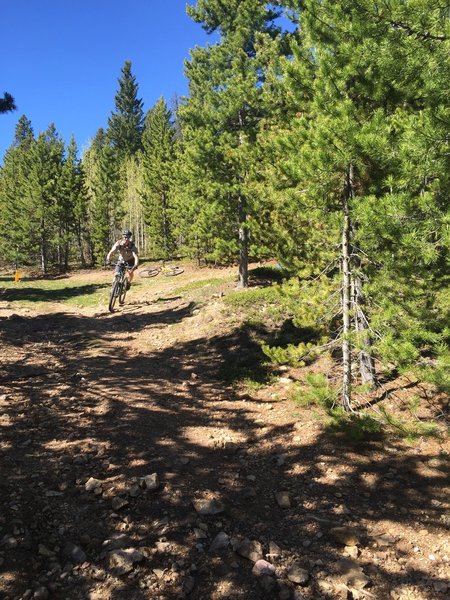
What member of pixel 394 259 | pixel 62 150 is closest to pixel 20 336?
pixel 394 259

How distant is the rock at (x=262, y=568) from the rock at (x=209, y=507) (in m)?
0.77

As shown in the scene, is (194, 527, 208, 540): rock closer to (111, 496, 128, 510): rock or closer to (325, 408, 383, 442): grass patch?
(111, 496, 128, 510): rock

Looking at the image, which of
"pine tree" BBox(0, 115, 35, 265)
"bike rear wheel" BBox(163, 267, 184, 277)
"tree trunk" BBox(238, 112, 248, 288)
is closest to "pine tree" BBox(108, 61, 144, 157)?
"pine tree" BBox(0, 115, 35, 265)

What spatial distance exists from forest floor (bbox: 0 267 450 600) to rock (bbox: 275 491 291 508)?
30 millimetres

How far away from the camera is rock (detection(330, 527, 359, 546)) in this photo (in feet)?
12.7

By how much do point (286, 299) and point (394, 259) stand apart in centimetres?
173

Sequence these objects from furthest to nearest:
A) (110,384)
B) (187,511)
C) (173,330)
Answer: (173,330), (110,384), (187,511)

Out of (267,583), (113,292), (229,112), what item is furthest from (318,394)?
(229,112)

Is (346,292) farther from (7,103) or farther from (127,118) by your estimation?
(127,118)

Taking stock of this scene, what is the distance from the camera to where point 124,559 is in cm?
351

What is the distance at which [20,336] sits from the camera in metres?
11.1

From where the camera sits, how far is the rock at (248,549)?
3689mm

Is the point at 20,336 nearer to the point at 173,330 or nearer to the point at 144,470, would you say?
the point at 173,330

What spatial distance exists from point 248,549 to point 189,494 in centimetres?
100
